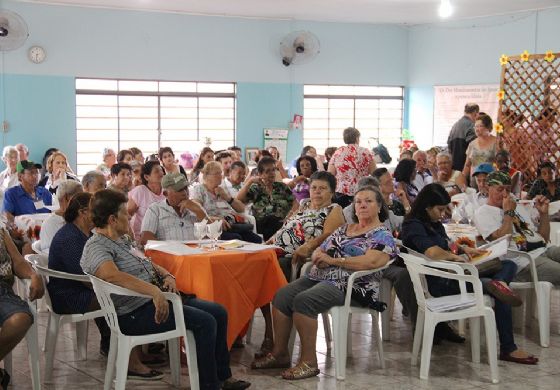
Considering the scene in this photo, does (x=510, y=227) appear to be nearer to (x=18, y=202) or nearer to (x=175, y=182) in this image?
(x=175, y=182)

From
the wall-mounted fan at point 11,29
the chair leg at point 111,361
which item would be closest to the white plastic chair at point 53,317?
the chair leg at point 111,361

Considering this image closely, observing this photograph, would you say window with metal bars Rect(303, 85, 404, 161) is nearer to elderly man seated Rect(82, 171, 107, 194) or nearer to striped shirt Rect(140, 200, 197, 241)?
elderly man seated Rect(82, 171, 107, 194)

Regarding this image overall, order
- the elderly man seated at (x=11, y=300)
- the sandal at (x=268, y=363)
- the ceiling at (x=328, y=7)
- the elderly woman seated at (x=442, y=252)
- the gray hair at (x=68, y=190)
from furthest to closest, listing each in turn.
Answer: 1. the ceiling at (x=328, y=7)
2. the gray hair at (x=68, y=190)
3. the elderly woman seated at (x=442, y=252)
4. the sandal at (x=268, y=363)
5. the elderly man seated at (x=11, y=300)

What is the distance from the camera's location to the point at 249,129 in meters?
12.4

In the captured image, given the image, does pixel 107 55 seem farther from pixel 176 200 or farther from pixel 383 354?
pixel 383 354

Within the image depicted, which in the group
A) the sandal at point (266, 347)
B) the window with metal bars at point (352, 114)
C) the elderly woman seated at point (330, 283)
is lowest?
the sandal at point (266, 347)

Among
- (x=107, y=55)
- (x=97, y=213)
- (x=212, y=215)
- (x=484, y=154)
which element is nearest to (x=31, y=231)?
(x=212, y=215)

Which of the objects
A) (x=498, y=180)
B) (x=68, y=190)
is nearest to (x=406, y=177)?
(x=498, y=180)

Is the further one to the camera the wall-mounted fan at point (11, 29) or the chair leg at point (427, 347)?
the wall-mounted fan at point (11, 29)

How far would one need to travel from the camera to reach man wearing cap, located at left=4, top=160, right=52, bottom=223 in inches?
261

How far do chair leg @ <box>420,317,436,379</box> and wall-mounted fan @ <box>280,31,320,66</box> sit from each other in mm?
8422

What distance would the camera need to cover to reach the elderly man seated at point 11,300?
11.9 ft

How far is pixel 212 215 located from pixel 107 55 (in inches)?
230

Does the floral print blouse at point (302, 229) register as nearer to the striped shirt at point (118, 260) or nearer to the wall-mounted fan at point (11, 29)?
the striped shirt at point (118, 260)
